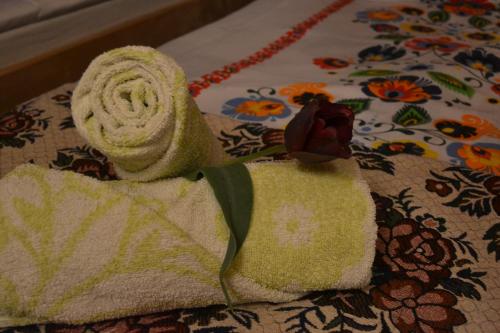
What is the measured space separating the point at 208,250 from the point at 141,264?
0.20 feet

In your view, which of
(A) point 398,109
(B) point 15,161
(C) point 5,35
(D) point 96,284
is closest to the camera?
(D) point 96,284

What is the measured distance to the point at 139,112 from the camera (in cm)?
52

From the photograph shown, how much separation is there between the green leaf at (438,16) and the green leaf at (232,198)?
4.10 feet

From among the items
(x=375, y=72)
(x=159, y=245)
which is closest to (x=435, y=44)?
(x=375, y=72)

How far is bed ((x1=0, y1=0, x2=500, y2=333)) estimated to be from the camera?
0.52 meters

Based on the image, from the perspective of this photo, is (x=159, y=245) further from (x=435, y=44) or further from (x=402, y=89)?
(x=435, y=44)

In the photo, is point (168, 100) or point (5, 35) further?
point (5, 35)

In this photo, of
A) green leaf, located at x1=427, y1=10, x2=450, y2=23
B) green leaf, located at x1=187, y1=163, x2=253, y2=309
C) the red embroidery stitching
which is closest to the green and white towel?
green leaf, located at x1=187, y1=163, x2=253, y2=309

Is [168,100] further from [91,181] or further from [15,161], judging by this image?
[15,161]

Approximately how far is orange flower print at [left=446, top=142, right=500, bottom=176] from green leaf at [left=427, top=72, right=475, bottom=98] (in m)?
0.20

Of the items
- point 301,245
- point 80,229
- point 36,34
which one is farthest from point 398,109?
point 36,34

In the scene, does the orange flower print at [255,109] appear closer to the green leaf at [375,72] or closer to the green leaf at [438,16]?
the green leaf at [375,72]

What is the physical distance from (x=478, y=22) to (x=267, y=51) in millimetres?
689

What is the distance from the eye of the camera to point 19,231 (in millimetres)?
479
